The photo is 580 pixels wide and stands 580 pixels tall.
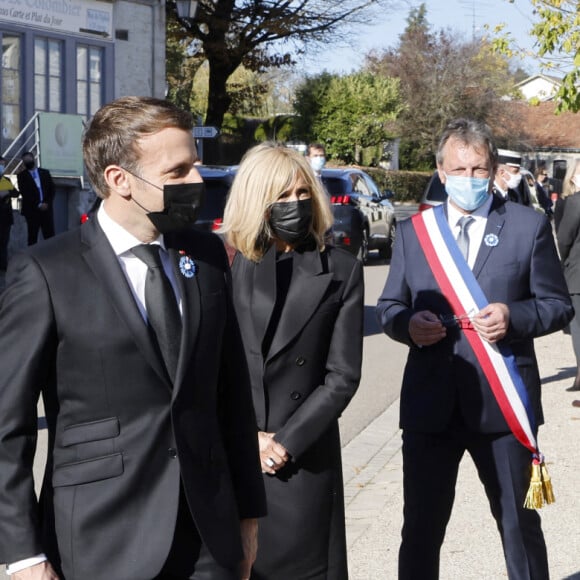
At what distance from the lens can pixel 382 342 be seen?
1333cm

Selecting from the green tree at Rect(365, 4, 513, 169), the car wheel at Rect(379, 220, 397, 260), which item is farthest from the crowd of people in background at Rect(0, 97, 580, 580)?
the green tree at Rect(365, 4, 513, 169)

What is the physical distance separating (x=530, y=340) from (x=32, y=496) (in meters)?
2.30

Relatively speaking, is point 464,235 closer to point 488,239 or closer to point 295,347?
point 488,239

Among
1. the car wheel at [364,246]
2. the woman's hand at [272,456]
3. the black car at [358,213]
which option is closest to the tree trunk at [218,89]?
the black car at [358,213]

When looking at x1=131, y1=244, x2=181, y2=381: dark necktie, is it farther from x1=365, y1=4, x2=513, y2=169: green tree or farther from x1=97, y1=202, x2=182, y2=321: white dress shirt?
x1=365, y1=4, x2=513, y2=169: green tree

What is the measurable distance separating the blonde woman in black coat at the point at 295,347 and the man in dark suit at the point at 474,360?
0.43 m

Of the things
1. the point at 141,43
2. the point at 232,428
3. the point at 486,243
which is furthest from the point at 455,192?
the point at 141,43

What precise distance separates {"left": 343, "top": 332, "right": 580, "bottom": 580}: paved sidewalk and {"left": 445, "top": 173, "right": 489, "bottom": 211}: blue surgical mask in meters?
1.04

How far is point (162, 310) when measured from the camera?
2822mm

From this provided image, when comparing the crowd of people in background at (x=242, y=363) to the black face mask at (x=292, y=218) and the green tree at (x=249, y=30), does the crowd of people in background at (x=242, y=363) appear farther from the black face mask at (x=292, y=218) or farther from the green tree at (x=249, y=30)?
the green tree at (x=249, y=30)

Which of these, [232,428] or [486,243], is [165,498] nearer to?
[232,428]

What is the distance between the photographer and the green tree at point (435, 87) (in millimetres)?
60594

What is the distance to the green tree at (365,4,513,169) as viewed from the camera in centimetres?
6059

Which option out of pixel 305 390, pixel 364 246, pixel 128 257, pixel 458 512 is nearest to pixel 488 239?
pixel 305 390
